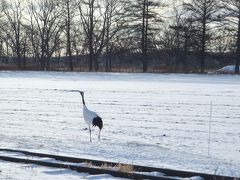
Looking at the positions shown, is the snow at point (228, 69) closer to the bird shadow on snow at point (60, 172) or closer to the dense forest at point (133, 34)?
the dense forest at point (133, 34)

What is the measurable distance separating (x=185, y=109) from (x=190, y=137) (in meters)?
6.40

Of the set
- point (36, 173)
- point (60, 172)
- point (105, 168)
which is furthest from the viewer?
point (105, 168)

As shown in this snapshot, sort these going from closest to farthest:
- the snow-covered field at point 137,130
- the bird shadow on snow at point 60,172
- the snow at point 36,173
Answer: the snow at point 36,173 < the bird shadow on snow at point 60,172 < the snow-covered field at point 137,130

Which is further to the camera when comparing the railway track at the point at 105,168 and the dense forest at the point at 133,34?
the dense forest at the point at 133,34

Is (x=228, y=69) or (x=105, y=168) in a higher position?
(x=105, y=168)

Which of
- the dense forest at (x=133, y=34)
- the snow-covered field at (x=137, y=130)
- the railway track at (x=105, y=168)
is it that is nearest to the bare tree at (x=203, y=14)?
the dense forest at (x=133, y=34)

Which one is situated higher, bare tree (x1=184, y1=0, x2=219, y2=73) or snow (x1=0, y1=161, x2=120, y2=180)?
bare tree (x1=184, y1=0, x2=219, y2=73)

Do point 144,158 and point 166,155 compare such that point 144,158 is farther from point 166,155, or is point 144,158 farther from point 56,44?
point 56,44

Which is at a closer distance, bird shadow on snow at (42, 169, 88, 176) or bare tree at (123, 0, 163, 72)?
bird shadow on snow at (42, 169, 88, 176)

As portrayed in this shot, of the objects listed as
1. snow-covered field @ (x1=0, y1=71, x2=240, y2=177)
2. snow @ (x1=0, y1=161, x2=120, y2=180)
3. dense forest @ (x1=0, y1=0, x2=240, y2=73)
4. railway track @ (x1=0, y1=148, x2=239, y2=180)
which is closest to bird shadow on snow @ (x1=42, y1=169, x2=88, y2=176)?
snow @ (x1=0, y1=161, x2=120, y2=180)

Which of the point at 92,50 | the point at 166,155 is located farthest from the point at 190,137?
the point at 92,50

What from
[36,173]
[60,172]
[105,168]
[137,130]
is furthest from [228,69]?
[36,173]

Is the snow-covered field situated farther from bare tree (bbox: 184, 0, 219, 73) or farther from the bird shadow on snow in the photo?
bare tree (bbox: 184, 0, 219, 73)

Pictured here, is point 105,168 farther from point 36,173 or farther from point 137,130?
point 137,130
